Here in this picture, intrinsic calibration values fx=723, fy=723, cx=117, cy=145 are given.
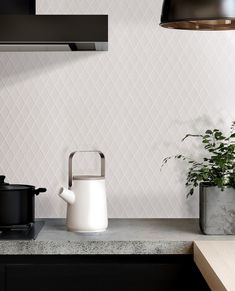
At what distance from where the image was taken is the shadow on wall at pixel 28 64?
328 centimetres

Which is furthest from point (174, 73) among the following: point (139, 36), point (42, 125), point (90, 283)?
point (90, 283)

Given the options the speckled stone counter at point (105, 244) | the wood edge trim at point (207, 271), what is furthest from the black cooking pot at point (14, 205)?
the wood edge trim at point (207, 271)

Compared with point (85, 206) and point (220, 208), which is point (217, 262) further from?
point (85, 206)

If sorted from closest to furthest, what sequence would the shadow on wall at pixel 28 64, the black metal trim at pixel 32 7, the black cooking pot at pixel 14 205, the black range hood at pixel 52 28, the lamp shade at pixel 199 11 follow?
the lamp shade at pixel 199 11, the black range hood at pixel 52 28, the black cooking pot at pixel 14 205, the black metal trim at pixel 32 7, the shadow on wall at pixel 28 64

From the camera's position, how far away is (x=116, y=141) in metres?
3.31

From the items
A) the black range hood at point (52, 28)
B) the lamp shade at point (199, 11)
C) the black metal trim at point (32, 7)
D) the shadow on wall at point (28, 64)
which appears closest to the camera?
the lamp shade at point (199, 11)

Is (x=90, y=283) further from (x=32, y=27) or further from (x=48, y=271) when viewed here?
(x=32, y=27)

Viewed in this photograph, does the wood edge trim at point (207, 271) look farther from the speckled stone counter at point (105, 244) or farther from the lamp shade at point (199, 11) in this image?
the lamp shade at point (199, 11)

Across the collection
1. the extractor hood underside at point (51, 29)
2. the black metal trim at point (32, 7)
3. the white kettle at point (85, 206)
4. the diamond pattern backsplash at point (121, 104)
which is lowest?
the white kettle at point (85, 206)

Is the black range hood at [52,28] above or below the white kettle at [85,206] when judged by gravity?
above

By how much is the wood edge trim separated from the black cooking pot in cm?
71

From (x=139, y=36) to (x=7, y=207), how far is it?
101 cm

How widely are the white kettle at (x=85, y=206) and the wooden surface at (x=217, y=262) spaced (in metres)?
0.46

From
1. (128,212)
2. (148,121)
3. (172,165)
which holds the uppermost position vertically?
(148,121)
